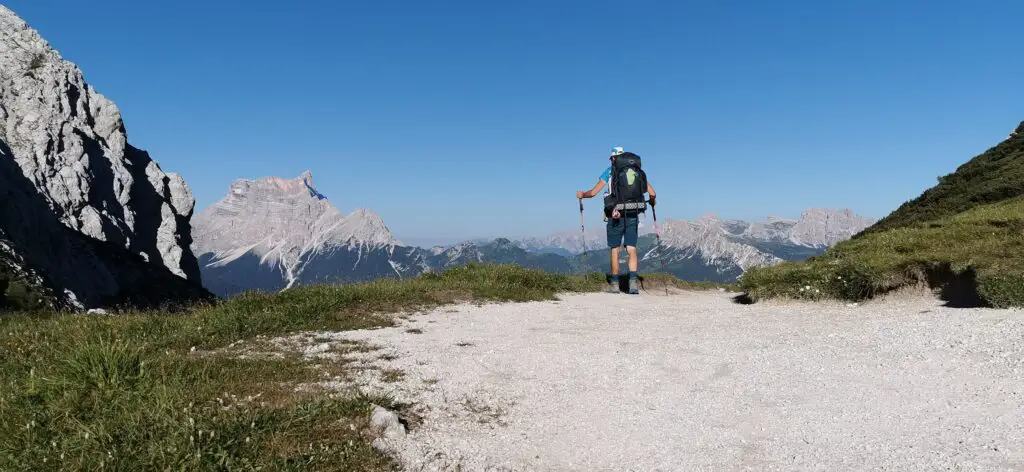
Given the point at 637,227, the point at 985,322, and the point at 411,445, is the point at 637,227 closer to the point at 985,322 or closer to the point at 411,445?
the point at 985,322

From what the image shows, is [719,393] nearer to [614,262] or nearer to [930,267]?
[930,267]

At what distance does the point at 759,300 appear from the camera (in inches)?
525

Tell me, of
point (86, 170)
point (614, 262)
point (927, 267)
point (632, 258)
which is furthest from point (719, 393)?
point (86, 170)

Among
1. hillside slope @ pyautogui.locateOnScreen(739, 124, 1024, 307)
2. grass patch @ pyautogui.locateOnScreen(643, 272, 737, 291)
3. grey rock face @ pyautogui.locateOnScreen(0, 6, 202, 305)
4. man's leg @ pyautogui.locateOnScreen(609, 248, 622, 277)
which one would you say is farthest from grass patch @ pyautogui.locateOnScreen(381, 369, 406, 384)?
grey rock face @ pyautogui.locateOnScreen(0, 6, 202, 305)

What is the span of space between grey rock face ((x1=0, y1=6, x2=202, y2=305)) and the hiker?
113466 millimetres

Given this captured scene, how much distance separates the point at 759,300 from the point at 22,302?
19195mm

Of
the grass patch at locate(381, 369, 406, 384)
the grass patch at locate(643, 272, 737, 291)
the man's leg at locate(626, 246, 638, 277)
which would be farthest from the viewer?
the grass patch at locate(643, 272, 737, 291)

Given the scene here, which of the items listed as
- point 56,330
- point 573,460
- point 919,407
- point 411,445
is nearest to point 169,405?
point 411,445

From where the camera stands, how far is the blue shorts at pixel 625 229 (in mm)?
16094

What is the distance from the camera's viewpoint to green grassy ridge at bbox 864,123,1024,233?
2323cm

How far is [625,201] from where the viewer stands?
16.1 meters

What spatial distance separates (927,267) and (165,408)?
13985mm

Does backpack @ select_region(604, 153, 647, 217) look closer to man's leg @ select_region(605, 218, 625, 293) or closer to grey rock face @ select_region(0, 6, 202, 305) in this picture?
man's leg @ select_region(605, 218, 625, 293)

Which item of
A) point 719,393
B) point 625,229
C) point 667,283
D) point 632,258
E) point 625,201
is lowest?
point 719,393
